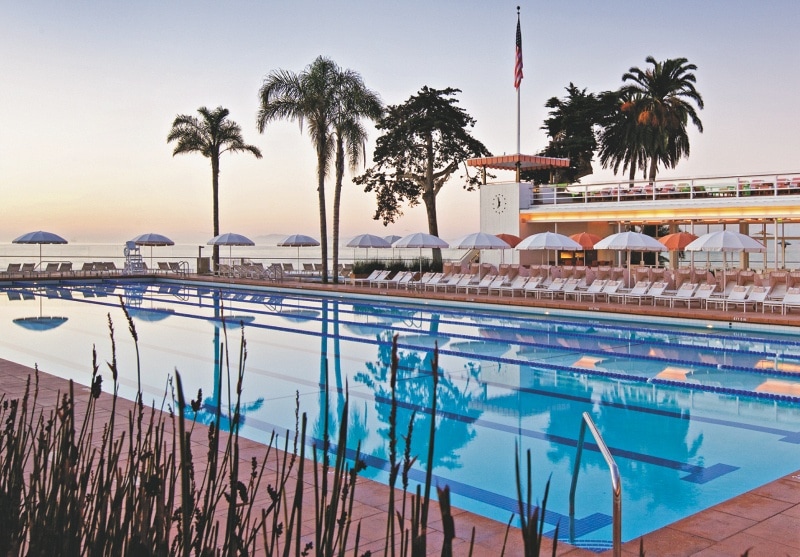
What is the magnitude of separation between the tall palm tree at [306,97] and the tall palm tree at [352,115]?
21cm

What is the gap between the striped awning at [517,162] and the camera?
91.8 ft

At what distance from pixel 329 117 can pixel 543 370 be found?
646 inches

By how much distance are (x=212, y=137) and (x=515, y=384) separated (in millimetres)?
25610

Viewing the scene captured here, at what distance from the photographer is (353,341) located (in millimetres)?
13859

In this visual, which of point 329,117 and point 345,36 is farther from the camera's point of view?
point 345,36

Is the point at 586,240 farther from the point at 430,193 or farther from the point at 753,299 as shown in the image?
the point at 430,193

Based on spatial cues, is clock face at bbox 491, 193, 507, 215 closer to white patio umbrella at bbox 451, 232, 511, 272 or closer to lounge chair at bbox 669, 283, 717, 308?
white patio umbrella at bbox 451, 232, 511, 272

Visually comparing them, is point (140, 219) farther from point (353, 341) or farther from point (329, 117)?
point (353, 341)

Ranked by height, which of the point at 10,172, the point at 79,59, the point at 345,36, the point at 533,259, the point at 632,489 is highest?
the point at 345,36

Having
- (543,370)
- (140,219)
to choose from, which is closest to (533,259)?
(543,370)

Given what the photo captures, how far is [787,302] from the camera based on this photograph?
1527cm

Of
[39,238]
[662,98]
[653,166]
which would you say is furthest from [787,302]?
[39,238]

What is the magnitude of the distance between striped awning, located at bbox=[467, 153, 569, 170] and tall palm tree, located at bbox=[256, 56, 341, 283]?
672 cm

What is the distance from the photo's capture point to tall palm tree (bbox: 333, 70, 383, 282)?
82.3 ft
